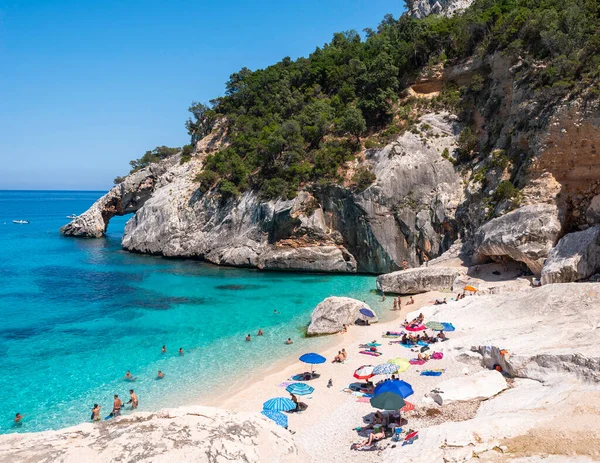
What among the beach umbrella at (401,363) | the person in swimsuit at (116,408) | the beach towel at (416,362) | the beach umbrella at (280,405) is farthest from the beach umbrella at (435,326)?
the person in swimsuit at (116,408)

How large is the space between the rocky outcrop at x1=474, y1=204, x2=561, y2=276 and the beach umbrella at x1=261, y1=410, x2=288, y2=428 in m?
19.0

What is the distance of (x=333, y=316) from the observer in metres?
23.8

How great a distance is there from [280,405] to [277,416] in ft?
2.02

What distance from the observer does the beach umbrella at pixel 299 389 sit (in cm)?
1608

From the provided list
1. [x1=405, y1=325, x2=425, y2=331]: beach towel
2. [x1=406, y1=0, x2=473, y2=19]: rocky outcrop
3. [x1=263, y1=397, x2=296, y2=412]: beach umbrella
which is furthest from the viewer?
[x1=406, y1=0, x2=473, y2=19]: rocky outcrop

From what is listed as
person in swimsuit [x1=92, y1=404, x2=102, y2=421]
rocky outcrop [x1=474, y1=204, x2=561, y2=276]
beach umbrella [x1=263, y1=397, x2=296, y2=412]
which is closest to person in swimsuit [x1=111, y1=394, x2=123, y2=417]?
person in swimsuit [x1=92, y1=404, x2=102, y2=421]

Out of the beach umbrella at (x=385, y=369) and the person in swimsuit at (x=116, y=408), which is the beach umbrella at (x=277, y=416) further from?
the person in swimsuit at (x=116, y=408)

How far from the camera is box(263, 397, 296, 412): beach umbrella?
14.2m

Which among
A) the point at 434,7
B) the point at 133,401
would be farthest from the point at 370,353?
the point at 434,7

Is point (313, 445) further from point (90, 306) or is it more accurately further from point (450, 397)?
point (90, 306)

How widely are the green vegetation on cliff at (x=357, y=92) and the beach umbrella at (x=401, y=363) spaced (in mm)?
20801

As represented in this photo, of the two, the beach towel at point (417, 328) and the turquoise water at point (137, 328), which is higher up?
the beach towel at point (417, 328)

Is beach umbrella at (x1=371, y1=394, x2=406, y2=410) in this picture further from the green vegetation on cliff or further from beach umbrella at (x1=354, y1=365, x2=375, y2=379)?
the green vegetation on cliff

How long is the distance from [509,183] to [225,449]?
26.6 meters
